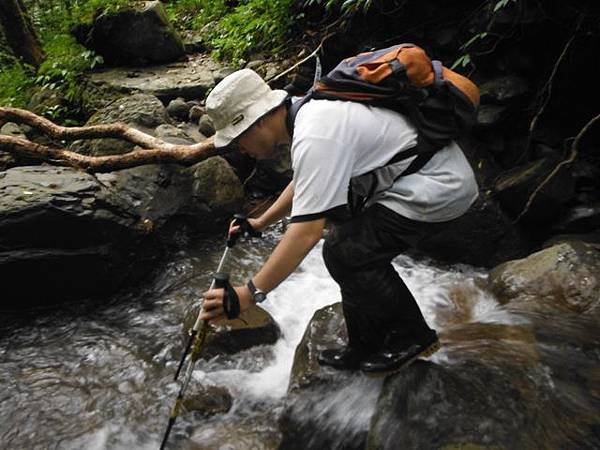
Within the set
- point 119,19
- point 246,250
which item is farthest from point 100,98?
point 246,250

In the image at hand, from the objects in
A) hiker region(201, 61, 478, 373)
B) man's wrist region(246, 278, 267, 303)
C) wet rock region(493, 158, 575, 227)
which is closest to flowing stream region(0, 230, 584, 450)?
hiker region(201, 61, 478, 373)

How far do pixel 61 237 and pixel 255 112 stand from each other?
11.1ft

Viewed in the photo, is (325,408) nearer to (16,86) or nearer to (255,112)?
(255,112)

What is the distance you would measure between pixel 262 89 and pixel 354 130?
724mm

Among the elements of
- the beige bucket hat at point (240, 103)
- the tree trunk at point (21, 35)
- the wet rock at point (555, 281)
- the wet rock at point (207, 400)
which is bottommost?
the wet rock at point (555, 281)

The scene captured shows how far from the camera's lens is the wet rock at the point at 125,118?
6.86 meters

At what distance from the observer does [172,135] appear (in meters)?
7.01

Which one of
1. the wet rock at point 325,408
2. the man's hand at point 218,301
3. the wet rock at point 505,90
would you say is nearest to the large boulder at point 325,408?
the wet rock at point 325,408

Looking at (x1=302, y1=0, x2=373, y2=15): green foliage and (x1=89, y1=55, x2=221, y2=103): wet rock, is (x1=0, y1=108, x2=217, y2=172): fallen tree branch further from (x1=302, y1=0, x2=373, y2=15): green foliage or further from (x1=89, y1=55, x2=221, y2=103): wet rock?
(x1=302, y1=0, x2=373, y2=15): green foliage

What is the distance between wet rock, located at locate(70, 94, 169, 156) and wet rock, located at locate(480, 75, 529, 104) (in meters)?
4.90

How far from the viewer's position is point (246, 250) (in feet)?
20.8

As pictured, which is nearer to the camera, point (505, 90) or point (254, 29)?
point (505, 90)

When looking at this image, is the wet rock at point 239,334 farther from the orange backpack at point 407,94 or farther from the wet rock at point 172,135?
the wet rock at point 172,135

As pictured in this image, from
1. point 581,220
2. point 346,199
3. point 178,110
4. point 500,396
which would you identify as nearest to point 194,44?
point 178,110
